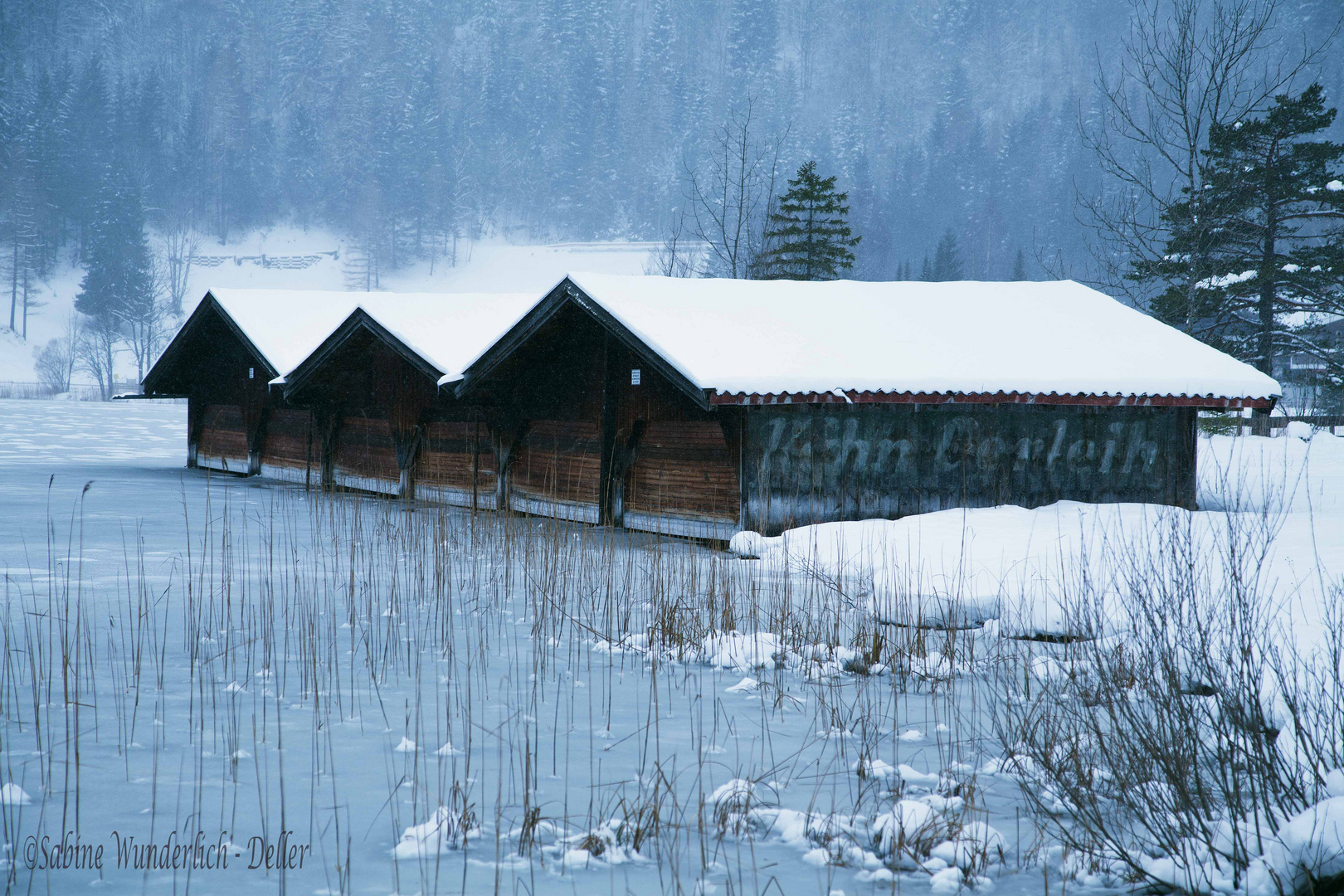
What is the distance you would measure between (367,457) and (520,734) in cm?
1604

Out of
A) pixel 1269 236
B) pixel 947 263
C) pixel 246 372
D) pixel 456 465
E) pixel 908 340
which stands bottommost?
pixel 456 465

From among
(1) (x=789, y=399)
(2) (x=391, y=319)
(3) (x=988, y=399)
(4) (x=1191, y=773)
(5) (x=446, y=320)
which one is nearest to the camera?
(4) (x=1191, y=773)

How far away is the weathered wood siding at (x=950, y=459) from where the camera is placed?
1325 centimetres

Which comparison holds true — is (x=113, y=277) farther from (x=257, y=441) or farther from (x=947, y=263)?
(x=257, y=441)

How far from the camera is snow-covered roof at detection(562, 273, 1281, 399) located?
13.0 metres

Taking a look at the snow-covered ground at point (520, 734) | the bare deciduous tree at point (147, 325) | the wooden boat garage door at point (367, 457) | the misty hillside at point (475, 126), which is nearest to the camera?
the snow-covered ground at point (520, 734)

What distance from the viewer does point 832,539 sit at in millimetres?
11898

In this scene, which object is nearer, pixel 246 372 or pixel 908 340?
pixel 908 340

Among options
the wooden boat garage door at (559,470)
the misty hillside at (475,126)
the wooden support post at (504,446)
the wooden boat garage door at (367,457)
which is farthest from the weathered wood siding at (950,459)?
the misty hillside at (475,126)

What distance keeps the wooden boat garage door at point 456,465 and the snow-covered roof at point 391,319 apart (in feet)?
4.48

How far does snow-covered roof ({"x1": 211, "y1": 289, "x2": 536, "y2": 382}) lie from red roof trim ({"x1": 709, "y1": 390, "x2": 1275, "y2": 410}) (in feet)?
13.3

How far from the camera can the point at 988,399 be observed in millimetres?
13453

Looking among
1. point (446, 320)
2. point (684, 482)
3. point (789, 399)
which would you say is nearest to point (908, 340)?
point (789, 399)

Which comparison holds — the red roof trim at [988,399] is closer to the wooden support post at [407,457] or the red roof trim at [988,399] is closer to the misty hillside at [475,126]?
the wooden support post at [407,457]
